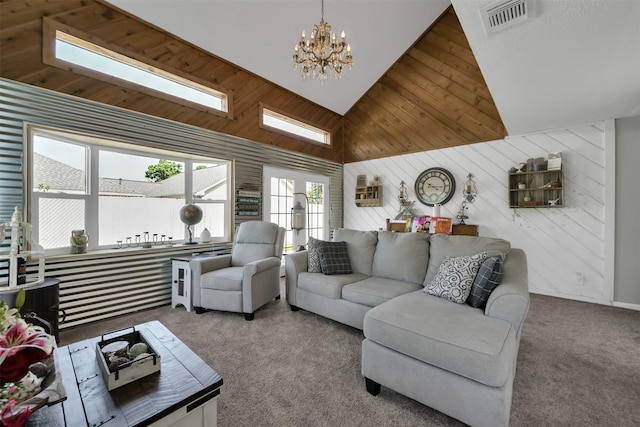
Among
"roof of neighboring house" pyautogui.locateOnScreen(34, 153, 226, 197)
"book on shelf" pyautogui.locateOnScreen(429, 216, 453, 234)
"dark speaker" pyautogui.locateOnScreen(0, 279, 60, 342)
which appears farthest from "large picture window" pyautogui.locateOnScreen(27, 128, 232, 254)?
"book on shelf" pyautogui.locateOnScreen(429, 216, 453, 234)

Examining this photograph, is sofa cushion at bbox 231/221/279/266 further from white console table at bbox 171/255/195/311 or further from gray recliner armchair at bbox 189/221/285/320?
white console table at bbox 171/255/195/311

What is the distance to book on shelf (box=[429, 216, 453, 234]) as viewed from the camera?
456 cm

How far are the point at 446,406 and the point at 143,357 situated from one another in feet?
5.28

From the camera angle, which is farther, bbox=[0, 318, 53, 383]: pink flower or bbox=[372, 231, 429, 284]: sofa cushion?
bbox=[372, 231, 429, 284]: sofa cushion

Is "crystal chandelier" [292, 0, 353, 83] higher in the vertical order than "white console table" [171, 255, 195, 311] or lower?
higher

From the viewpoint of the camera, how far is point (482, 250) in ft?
7.61

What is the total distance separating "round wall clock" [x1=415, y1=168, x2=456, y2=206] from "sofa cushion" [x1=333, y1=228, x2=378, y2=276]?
91.2 inches

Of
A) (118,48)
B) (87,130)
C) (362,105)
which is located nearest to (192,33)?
(118,48)

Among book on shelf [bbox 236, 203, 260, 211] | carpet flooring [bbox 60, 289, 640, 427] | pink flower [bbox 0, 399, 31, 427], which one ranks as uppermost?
book on shelf [bbox 236, 203, 260, 211]

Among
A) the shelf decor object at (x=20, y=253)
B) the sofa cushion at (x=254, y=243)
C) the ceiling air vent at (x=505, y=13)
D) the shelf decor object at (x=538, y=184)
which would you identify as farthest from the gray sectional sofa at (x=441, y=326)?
the shelf decor object at (x=20, y=253)

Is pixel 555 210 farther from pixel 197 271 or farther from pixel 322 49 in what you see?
pixel 197 271

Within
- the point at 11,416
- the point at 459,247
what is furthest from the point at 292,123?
the point at 11,416

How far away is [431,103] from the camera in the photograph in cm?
491

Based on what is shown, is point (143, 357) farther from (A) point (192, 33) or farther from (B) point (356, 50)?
(B) point (356, 50)
